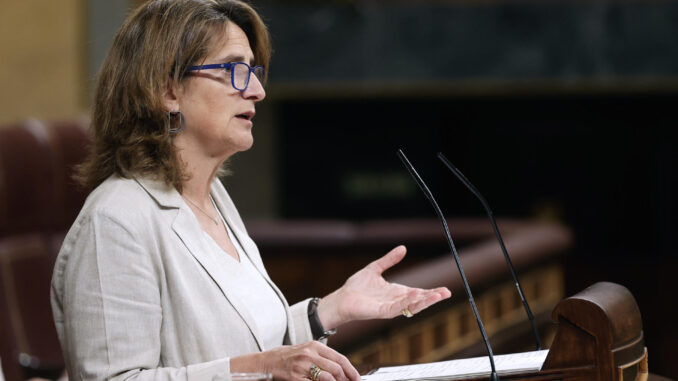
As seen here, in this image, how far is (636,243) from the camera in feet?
17.5

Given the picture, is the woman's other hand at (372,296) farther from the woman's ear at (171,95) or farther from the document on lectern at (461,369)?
the woman's ear at (171,95)

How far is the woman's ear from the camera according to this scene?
144cm

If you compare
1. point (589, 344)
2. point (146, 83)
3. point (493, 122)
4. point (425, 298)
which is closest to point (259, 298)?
point (425, 298)

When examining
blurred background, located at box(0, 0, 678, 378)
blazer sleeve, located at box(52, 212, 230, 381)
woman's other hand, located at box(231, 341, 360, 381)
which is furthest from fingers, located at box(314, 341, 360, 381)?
blurred background, located at box(0, 0, 678, 378)

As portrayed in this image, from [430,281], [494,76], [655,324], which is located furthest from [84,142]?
[655,324]

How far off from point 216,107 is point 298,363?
0.41 metres

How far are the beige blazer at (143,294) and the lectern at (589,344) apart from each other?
1.28 ft

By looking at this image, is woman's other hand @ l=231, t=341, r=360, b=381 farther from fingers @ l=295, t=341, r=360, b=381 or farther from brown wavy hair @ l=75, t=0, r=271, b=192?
brown wavy hair @ l=75, t=0, r=271, b=192

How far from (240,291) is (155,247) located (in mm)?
158

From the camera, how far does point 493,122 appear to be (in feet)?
18.2

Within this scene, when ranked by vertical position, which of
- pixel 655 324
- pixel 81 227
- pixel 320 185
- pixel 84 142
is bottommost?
pixel 655 324

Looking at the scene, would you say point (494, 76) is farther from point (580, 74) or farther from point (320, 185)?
point (320, 185)

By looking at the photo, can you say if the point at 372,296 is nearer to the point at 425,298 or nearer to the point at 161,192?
the point at 425,298

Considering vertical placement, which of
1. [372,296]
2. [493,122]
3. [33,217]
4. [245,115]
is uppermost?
[245,115]
